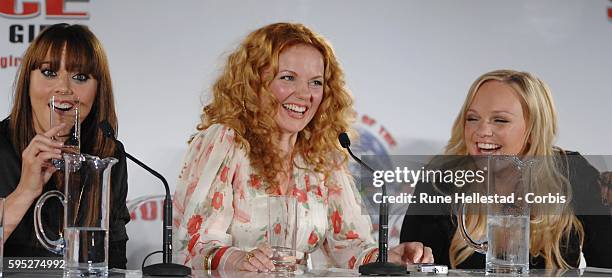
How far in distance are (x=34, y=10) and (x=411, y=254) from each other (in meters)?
1.85

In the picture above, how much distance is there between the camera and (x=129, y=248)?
4.16 m

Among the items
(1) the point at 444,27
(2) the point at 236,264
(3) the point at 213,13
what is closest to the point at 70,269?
(2) the point at 236,264

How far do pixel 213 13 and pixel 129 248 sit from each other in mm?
996

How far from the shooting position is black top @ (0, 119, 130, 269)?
3938 millimetres

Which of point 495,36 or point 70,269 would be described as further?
point 495,36

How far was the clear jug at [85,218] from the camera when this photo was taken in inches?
107

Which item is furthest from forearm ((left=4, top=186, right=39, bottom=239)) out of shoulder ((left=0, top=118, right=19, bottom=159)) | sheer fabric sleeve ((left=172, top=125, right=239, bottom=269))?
sheer fabric sleeve ((left=172, top=125, right=239, bottom=269))

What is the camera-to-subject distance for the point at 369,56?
14.1ft

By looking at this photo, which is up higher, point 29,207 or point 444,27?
point 444,27

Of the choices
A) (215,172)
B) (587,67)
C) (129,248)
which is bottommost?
(129,248)

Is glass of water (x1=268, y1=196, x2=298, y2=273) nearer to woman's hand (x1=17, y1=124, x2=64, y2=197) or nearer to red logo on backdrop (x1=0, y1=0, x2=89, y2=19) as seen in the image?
woman's hand (x1=17, y1=124, x2=64, y2=197)

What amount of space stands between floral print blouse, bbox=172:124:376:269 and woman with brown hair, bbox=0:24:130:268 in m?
0.34

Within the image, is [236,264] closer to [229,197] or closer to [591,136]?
[229,197]

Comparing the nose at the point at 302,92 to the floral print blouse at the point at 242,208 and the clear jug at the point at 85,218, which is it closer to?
the floral print blouse at the point at 242,208
